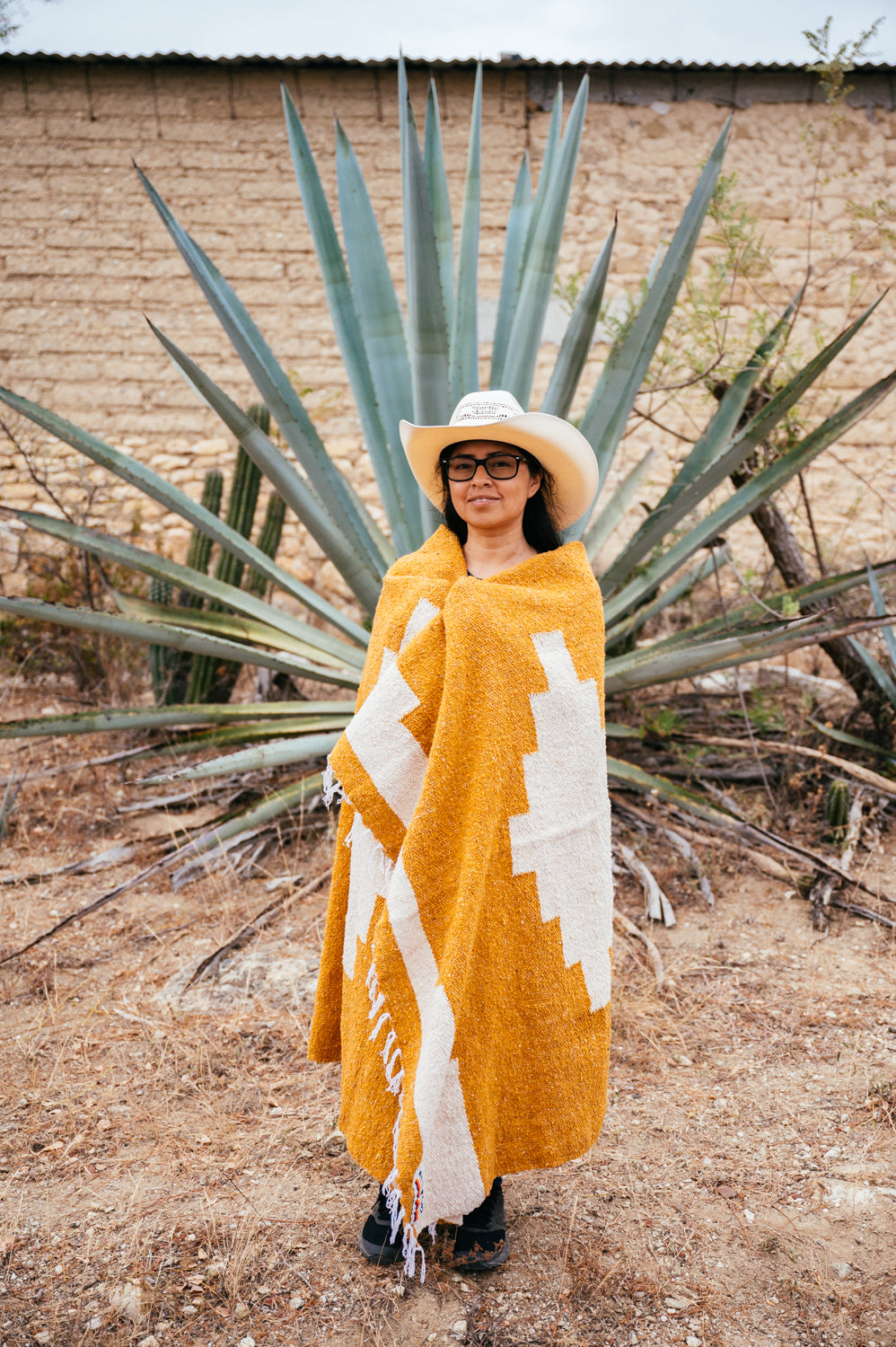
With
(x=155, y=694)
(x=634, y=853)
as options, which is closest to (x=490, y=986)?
(x=634, y=853)

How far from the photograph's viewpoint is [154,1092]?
77.0 inches

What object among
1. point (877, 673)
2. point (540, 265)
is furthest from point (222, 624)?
point (877, 673)

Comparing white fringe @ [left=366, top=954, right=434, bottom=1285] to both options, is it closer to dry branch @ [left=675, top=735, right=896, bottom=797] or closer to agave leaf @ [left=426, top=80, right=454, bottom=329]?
dry branch @ [left=675, top=735, right=896, bottom=797]

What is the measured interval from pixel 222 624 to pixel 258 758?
718 millimetres

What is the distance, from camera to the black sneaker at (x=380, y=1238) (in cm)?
151

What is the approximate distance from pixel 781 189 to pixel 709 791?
171 inches

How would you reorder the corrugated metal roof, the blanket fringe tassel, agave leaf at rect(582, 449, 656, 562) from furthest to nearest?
the corrugated metal roof, agave leaf at rect(582, 449, 656, 562), the blanket fringe tassel

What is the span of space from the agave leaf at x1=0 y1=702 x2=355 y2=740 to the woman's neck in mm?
1513

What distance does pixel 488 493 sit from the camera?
1472 mm

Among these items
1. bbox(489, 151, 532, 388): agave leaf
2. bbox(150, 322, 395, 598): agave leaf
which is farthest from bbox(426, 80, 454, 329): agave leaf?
bbox(150, 322, 395, 598): agave leaf

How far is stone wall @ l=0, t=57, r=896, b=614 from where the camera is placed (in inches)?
220

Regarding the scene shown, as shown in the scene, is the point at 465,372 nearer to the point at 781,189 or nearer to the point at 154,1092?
the point at 154,1092

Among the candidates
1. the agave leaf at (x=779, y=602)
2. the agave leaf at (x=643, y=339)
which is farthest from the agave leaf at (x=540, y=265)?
the agave leaf at (x=779, y=602)

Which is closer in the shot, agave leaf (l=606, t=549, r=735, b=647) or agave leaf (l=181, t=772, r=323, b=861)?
agave leaf (l=181, t=772, r=323, b=861)
